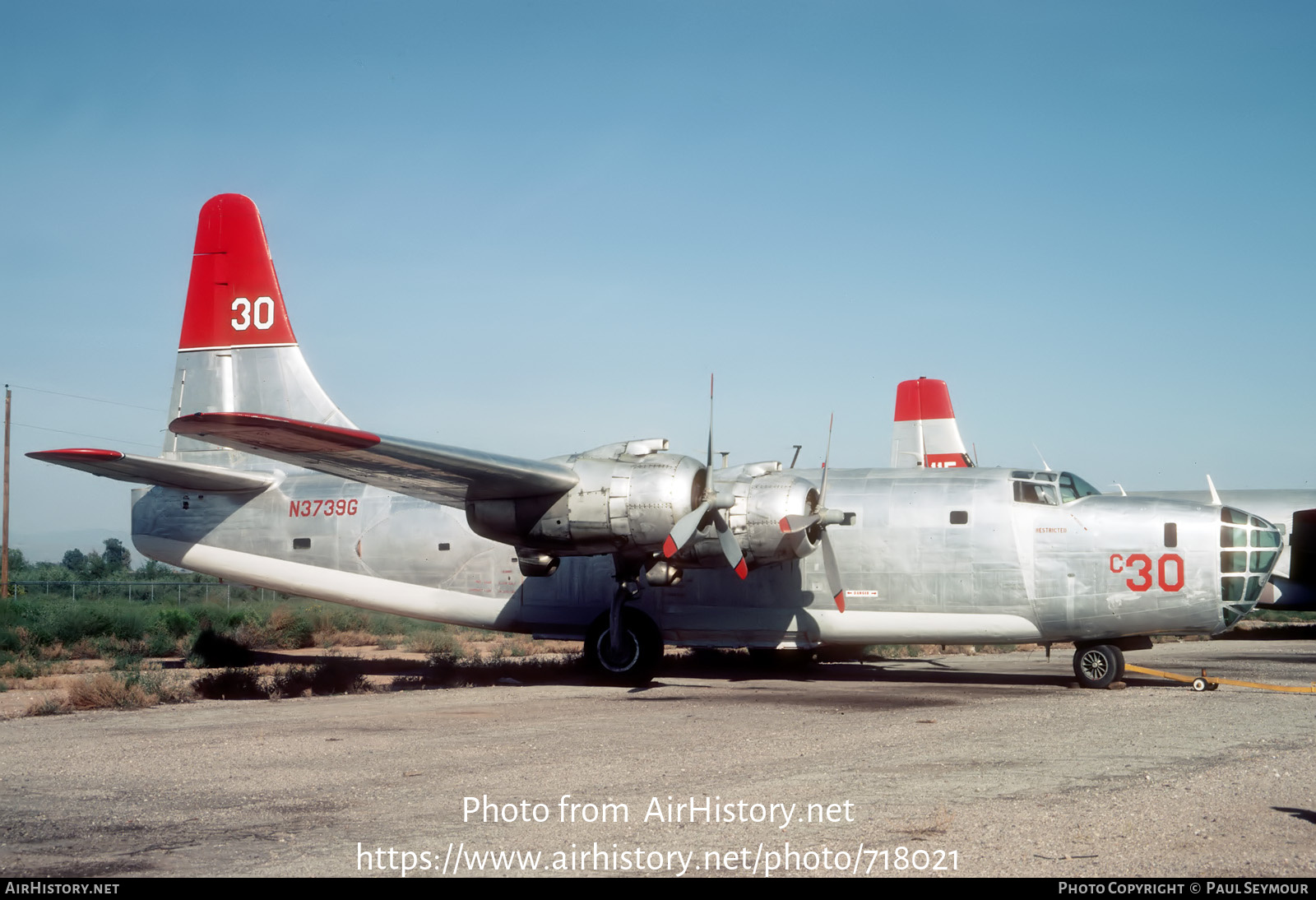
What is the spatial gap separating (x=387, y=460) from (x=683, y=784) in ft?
23.8

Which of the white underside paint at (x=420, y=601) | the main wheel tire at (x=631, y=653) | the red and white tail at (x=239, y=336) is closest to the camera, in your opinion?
the white underside paint at (x=420, y=601)

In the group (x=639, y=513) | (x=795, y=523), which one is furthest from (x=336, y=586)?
(x=795, y=523)

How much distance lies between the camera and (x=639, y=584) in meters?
15.6

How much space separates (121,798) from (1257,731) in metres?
9.79

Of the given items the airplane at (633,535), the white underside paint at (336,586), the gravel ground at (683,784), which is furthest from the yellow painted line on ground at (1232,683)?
the white underside paint at (336,586)

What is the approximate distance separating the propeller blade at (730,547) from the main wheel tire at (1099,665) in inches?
184

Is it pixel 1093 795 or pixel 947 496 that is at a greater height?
pixel 947 496

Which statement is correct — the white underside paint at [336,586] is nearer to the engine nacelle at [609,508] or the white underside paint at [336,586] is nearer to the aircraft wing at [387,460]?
the aircraft wing at [387,460]

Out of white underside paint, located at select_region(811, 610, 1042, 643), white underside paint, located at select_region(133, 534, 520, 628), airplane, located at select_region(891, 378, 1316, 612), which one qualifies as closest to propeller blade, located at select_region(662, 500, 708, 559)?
white underside paint, located at select_region(811, 610, 1042, 643)

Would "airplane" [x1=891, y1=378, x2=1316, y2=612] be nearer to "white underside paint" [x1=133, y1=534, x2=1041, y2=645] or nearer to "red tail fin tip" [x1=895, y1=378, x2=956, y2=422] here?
"red tail fin tip" [x1=895, y1=378, x2=956, y2=422]

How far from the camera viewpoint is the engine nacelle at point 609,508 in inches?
566
